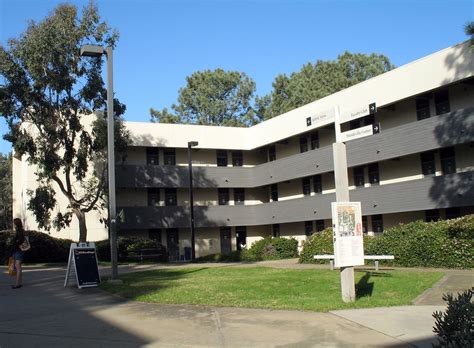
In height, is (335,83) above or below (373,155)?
above

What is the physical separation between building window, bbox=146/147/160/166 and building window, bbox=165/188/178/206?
2355 mm

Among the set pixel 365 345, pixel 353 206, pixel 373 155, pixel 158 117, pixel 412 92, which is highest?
pixel 158 117

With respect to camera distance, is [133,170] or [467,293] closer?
[467,293]

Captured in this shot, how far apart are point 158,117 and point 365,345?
58389 mm

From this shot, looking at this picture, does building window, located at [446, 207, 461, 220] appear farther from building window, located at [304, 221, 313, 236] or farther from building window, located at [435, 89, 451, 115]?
building window, located at [304, 221, 313, 236]

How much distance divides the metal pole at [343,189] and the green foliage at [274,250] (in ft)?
81.8

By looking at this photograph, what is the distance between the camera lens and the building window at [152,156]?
133ft

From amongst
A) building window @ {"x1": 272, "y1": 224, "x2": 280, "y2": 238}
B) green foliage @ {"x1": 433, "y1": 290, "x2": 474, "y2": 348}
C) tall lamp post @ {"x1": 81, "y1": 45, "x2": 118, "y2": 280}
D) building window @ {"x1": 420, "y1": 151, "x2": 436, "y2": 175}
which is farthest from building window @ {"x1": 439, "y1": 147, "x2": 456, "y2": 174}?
green foliage @ {"x1": 433, "y1": 290, "x2": 474, "y2": 348}

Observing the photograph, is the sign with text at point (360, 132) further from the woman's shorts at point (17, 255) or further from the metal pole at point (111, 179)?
the woman's shorts at point (17, 255)

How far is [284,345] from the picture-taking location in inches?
280

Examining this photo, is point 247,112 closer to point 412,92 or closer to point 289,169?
point 289,169

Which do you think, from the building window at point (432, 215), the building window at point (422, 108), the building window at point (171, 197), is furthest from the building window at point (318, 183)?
the building window at point (171, 197)

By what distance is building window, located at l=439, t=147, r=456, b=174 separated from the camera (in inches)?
1092

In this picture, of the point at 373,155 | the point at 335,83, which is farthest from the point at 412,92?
the point at 335,83
